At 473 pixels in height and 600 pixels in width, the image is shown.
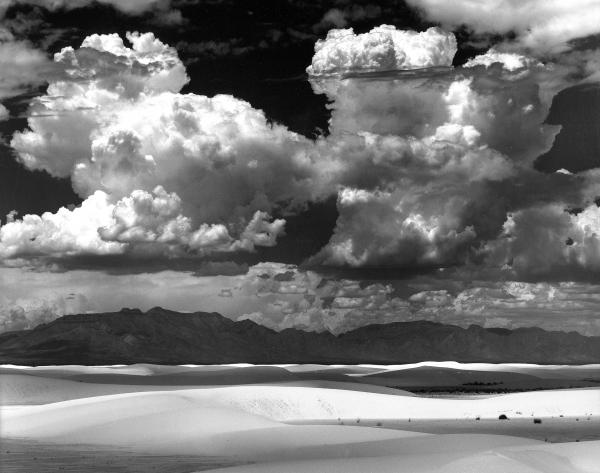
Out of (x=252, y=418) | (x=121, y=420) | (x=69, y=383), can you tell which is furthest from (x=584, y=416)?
(x=69, y=383)

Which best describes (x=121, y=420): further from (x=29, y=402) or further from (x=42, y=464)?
(x=29, y=402)

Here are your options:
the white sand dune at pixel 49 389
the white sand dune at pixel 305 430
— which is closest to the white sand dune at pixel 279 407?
the white sand dune at pixel 305 430

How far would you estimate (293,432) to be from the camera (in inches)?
2143

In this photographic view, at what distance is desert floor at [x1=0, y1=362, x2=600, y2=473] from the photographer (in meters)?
40.3

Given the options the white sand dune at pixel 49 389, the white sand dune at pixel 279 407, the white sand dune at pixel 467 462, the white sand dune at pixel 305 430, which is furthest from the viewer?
the white sand dune at pixel 49 389

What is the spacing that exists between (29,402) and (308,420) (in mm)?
33555

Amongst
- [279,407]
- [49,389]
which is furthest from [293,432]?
[49,389]

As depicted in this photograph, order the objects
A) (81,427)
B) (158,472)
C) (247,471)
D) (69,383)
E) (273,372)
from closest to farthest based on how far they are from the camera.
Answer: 1. (247,471)
2. (158,472)
3. (81,427)
4. (69,383)
5. (273,372)

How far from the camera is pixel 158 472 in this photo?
133ft

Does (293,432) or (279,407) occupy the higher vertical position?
(279,407)

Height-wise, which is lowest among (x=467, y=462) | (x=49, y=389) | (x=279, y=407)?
(x=467, y=462)

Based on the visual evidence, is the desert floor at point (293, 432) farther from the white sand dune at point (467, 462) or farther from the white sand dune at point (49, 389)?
the white sand dune at point (49, 389)

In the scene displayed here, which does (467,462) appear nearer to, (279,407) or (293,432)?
(293,432)

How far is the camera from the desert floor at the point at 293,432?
40.3 metres
